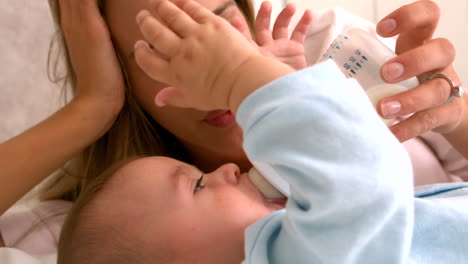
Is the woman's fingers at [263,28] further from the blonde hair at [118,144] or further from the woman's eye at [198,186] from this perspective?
the woman's eye at [198,186]

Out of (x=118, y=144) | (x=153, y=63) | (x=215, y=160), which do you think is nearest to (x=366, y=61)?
(x=153, y=63)

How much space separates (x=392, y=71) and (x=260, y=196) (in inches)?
11.3

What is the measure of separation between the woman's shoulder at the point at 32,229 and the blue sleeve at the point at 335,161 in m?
0.80

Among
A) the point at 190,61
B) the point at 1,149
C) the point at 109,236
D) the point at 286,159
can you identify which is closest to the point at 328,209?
the point at 286,159

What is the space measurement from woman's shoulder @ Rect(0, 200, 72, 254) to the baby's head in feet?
1.36

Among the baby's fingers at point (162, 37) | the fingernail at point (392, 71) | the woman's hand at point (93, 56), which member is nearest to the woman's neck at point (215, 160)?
the woman's hand at point (93, 56)

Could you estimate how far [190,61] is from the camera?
57 centimetres

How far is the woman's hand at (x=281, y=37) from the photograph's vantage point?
88cm

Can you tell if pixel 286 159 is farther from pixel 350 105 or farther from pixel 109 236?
pixel 109 236

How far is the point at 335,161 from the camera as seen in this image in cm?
51

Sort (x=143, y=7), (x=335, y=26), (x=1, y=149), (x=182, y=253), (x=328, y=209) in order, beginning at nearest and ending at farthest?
(x=328, y=209) < (x=182, y=253) < (x=143, y=7) < (x=1, y=149) < (x=335, y=26)

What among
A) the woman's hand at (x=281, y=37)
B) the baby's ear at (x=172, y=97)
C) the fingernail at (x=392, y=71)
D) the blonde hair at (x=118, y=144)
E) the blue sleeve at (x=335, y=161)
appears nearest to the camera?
the blue sleeve at (x=335, y=161)

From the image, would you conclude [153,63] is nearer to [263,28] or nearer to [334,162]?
[334,162]

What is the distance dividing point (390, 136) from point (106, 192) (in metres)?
0.45
